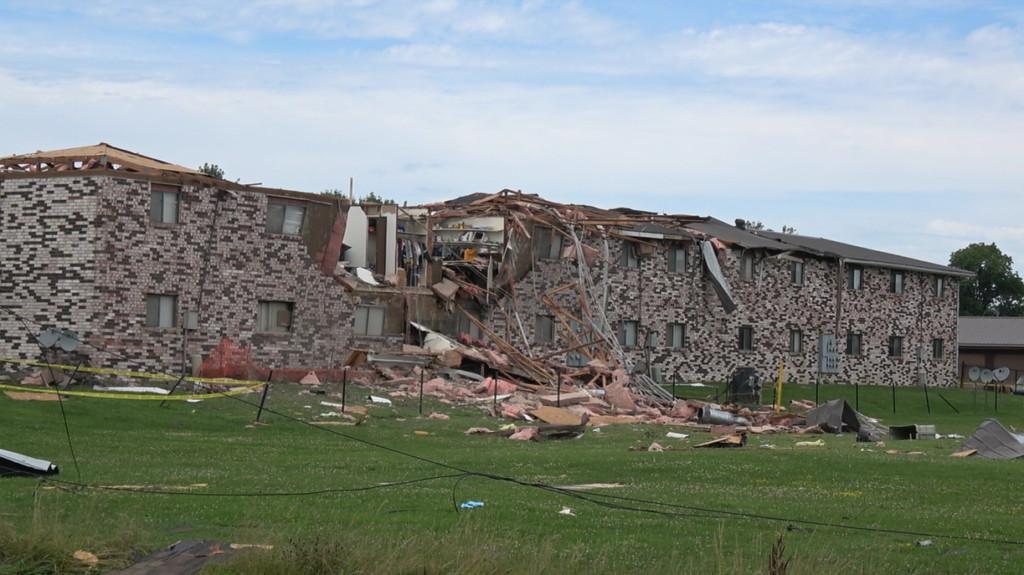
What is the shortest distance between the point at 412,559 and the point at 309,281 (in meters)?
31.6

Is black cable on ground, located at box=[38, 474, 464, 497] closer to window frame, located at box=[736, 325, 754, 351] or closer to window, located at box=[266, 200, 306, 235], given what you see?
window, located at box=[266, 200, 306, 235]

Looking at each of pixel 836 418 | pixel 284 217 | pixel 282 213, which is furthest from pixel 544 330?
pixel 836 418

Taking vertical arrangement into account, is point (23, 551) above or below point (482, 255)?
below

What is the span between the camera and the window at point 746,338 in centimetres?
6016

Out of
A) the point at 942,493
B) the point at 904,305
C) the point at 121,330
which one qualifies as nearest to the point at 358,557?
the point at 942,493

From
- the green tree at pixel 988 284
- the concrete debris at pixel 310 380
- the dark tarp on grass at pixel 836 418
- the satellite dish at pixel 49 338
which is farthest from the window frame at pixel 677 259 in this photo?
the green tree at pixel 988 284

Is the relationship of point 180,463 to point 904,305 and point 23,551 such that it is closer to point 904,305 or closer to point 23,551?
point 23,551

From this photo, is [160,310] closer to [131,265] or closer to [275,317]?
[131,265]

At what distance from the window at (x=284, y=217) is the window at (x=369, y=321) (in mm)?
4254

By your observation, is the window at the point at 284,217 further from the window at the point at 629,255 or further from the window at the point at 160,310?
the window at the point at 629,255

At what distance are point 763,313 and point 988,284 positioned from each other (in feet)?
234

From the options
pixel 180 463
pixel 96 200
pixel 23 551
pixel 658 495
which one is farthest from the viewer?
pixel 96 200

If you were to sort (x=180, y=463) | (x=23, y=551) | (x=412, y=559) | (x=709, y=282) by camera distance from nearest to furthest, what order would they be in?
(x=412, y=559)
(x=23, y=551)
(x=180, y=463)
(x=709, y=282)

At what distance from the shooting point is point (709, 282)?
5822 centimetres
